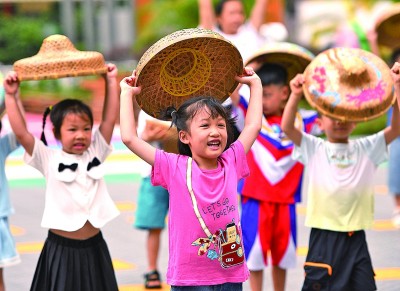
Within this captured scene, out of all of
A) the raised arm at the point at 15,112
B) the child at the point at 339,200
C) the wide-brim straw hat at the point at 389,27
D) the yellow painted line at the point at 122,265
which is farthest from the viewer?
the wide-brim straw hat at the point at 389,27

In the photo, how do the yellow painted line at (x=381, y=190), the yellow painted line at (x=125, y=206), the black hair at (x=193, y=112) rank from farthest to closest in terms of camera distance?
the yellow painted line at (x=381, y=190) < the yellow painted line at (x=125, y=206) < the black hair at (x=193, y=112)

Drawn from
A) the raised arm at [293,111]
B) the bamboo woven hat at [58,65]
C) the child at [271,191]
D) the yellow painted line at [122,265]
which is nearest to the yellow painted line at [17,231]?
the yellow painted line at [122,265]

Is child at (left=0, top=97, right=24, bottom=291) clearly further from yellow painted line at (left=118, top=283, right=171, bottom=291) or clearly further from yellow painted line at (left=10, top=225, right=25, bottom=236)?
yellow painted line at (left=10, top=225, right=25, bottom=236)

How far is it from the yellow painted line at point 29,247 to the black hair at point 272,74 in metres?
3.11

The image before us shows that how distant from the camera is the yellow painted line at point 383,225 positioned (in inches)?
353

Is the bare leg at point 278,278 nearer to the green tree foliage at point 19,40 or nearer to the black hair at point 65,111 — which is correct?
the black hair at point 65,111

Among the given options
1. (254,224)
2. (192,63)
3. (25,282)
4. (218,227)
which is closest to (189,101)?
(192,63)

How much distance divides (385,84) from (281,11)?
73.5 feet

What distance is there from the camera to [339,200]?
5.56m

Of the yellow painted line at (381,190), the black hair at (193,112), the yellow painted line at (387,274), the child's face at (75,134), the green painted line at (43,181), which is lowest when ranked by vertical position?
the yellow painted line at (387,274)

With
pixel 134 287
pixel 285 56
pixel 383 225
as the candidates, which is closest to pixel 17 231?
pixel 134 287

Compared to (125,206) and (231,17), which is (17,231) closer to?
(125,206)

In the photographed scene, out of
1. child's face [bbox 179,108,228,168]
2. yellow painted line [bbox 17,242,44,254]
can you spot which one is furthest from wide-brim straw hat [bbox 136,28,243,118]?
yellow painted line [bbox 17,242,44,254]

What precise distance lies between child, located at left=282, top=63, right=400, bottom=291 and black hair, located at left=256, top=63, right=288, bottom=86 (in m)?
0.58
